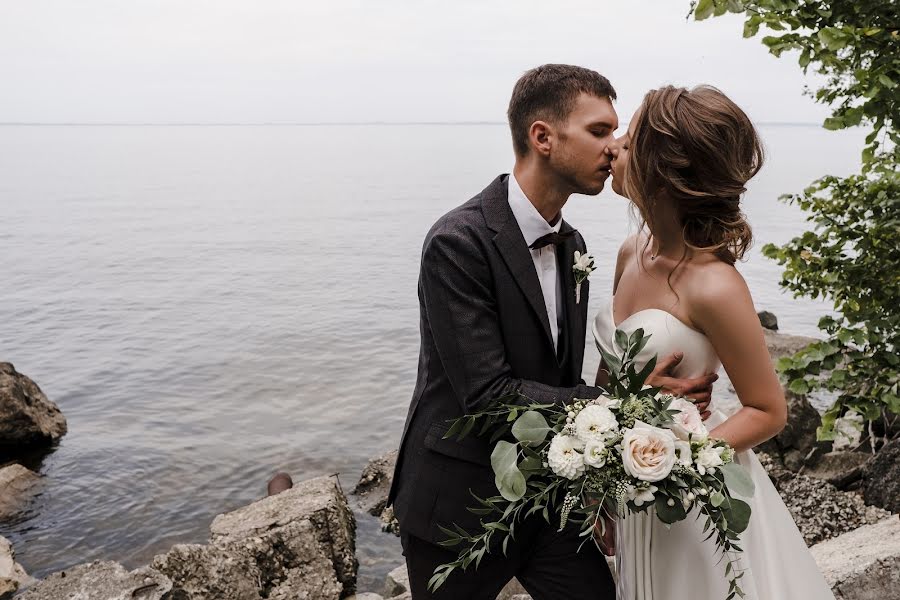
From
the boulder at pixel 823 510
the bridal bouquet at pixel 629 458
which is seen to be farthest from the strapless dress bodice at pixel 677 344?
the boulder at pixel 823 510

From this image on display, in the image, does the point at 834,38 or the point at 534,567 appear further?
the point at 834,38

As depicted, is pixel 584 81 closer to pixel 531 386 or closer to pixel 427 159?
pixel 531 386

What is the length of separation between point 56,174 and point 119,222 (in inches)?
1623

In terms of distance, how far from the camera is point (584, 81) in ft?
10.4

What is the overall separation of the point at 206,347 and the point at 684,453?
17.0 metres

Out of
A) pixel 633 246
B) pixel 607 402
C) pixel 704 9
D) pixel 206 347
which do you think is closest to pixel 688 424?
pixel 607 402

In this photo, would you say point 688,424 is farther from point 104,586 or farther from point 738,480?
point 104,586

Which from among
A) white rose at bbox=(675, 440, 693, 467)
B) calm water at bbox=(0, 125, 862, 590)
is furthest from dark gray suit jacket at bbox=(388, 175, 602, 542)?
calm water at bbox=(0, 125, 862, 590)

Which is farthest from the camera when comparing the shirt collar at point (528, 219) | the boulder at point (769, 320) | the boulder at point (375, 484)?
the boulder at point (769, 320)

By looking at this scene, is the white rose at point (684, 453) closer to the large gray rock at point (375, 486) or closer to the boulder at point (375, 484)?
the large gray rock at point (375, 486)

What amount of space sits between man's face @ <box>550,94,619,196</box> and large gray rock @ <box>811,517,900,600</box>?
2416mm

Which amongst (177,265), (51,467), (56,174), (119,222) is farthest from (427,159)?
(51,467)

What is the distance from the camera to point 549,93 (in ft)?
10.3

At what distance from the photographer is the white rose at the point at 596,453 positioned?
2383 mm
